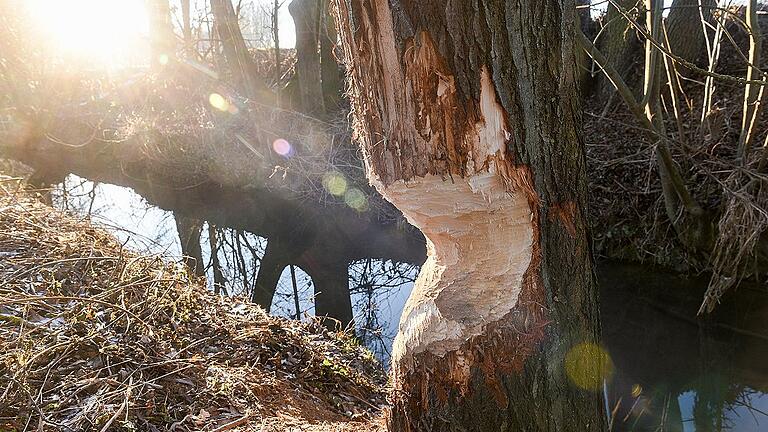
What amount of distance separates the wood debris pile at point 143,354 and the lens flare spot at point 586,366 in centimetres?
116

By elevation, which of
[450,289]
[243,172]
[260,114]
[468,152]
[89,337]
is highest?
[260,114]

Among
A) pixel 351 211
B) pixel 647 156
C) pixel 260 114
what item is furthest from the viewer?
pixel 260 114

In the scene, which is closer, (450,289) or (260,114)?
(450,289)

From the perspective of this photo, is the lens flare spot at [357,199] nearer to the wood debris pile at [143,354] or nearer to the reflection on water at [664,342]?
the reflection on water at [664,342]

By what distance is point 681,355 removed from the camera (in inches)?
158

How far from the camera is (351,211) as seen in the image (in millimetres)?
7227

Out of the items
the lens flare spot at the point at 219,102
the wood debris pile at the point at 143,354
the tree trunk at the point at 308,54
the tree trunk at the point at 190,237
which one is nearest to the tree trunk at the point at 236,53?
the lens flare spot at the point at 219,102

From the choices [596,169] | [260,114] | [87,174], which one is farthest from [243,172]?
[596,169]

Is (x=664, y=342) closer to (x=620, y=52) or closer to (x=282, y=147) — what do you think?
(x=620, y=52)

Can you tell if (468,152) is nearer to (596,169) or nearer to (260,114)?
(596,169)

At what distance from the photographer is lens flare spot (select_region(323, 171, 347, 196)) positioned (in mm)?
7008

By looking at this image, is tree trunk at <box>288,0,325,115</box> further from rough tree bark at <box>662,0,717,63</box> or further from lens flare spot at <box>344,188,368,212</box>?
rough tree bark at <box>662,0,717,63</box>

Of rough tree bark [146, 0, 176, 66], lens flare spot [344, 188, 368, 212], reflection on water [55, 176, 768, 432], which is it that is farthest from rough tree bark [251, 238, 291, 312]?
rough tree bark [146, 0, 176, 66]

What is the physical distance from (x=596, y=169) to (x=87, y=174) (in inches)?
340
